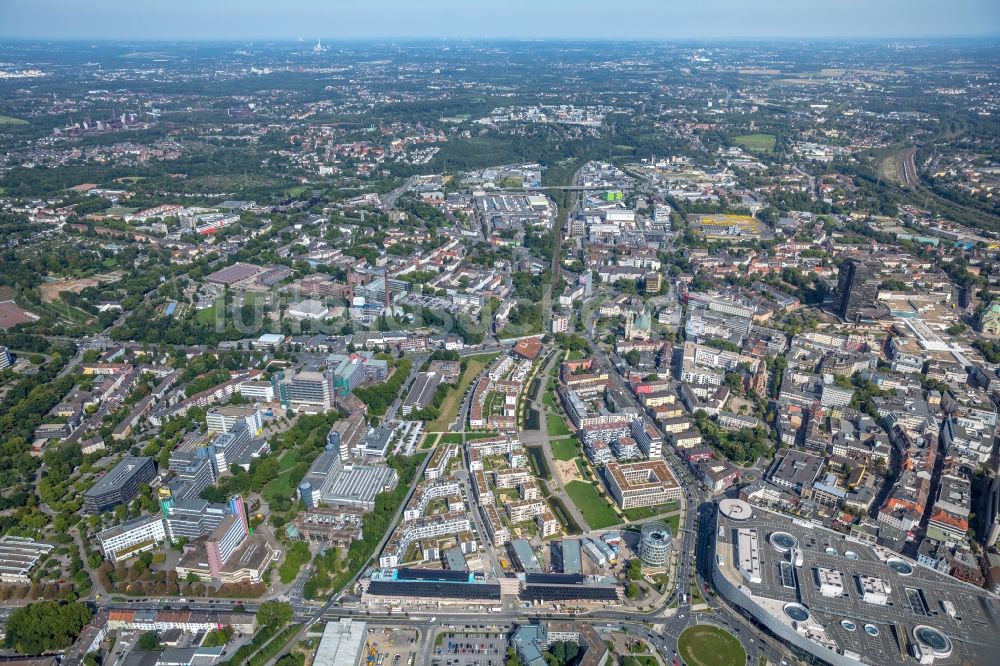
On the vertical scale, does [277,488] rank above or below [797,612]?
below

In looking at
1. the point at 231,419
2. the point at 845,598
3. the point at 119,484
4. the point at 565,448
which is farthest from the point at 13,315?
the point at 845,598

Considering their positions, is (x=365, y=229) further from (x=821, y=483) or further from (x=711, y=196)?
(x=821, y=483)

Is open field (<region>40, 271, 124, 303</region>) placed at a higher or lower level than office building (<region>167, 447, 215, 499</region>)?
higher

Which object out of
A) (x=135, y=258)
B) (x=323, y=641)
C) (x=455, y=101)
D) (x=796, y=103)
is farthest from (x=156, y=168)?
(x=796, y=103)

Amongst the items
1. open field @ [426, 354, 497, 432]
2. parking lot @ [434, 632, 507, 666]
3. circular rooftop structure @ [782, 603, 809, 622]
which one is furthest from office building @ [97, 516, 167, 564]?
circular rooftop structure @ [782, 603, 809, 622]

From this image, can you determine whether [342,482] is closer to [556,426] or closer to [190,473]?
[190,473]

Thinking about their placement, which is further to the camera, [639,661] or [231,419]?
[231,419]

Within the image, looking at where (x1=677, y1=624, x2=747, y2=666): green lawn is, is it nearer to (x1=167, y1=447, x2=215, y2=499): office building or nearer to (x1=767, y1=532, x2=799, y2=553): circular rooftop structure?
(x1=767, y1=532, x2=799, y2=553): circular rooftop structure

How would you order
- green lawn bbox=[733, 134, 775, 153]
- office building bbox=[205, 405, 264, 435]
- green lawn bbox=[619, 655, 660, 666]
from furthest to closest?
green lawn bbox=[733, 134, 775, 153] < office building bbox=[205, 405, 264, 435] < green lawn bbox=[619, 655, 660, 666]
